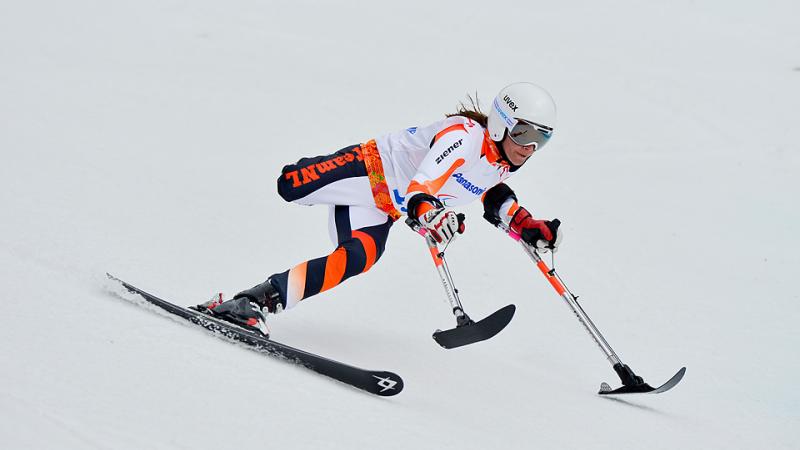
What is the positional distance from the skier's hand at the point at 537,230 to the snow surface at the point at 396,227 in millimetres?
721

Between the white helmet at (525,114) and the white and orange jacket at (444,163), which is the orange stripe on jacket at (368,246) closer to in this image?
the white and orange jacket at (444,163)

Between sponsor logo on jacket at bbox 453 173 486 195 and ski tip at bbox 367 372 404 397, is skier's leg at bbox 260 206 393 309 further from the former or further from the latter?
ski tip at bbox 367 372 404 397

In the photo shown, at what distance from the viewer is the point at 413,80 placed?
10367mm

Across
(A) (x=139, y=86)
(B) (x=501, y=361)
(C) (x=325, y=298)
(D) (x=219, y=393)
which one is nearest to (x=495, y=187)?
(B) (x=501, y=361)

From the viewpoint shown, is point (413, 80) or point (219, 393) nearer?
point (219, 393)

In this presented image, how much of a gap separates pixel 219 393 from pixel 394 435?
668 mm

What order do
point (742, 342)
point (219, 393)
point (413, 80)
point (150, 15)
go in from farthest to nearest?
A: point (150, 15)
point (413, 80)
point (742, 342)
point (219, 393)

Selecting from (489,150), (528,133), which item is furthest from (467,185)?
(528,133)

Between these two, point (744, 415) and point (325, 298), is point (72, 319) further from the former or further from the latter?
point (744, 415)

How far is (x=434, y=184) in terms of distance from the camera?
13.4 ft

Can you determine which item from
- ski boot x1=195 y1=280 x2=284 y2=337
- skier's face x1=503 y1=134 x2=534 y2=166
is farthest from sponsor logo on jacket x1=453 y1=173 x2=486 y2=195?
ski boot x1=195 y1=280 x2=284 y2=337

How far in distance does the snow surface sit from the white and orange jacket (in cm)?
90

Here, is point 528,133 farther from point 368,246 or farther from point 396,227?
point 396,227

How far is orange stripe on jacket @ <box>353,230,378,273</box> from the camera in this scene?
4371 mm
